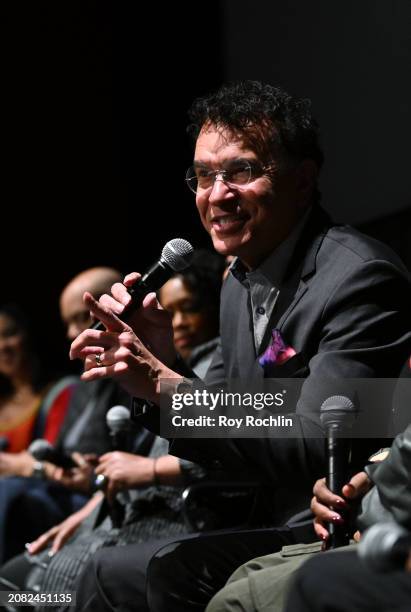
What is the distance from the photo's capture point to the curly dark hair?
2137mm

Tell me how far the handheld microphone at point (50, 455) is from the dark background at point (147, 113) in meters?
1.08

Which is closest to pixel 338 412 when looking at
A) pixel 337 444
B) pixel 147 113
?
pixel 337 444

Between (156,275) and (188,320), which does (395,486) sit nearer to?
(156,275)

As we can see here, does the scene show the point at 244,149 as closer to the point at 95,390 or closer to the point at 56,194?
the point at 95,390

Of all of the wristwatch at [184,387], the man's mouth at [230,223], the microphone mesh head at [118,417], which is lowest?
the microphone mesh head at [118,417]

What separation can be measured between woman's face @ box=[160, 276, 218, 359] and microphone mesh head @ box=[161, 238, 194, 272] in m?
1.05

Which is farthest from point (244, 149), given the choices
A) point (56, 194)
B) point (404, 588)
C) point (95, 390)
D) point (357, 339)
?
point (56, 194)

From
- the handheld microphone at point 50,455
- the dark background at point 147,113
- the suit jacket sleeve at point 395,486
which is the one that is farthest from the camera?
the handheld microphone at point 50,455

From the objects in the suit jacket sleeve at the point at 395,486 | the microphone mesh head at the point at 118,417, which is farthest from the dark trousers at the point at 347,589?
the microphone mesh head at the point at 118,417

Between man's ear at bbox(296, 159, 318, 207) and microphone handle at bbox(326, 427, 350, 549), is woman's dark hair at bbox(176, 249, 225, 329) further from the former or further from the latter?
microphone handle at bbox(326, 427, 350, 549)

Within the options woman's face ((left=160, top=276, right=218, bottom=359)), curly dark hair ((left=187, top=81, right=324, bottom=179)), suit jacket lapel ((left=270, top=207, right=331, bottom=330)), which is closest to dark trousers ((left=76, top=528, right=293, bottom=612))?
suit jacket lapel ((left=270, top=207, right=331, bottom=330))

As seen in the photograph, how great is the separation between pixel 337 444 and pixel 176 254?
575 mm

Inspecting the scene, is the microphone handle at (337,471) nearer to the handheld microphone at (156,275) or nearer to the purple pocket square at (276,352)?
the purple pocket square at (276,352)

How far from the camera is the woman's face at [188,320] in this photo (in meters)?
3.08
